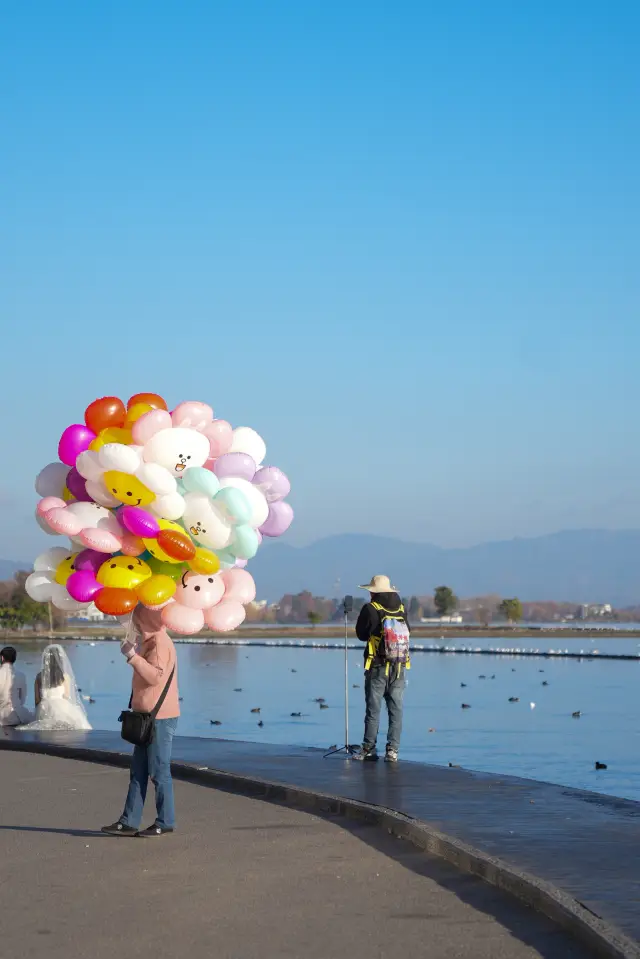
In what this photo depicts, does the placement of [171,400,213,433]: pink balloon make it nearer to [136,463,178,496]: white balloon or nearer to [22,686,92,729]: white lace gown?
[136,463,178,496]: white balloon

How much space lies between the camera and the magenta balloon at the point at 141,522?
12617mm

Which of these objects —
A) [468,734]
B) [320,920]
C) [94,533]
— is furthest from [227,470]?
[468,734]

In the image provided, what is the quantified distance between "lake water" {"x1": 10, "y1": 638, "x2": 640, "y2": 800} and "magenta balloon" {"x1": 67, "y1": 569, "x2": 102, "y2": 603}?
9377 millimetres

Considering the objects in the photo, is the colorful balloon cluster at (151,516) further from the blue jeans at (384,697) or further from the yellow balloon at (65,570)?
the blue jeans at (384,697)

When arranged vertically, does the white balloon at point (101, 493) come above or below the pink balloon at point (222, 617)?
above

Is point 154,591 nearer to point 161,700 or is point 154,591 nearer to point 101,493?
point 101,493

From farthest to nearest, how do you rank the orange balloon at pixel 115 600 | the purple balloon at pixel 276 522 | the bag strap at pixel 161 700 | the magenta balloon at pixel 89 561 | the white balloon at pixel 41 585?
the purple balloon at pixel 276 522
the white balloon at pixel 41 585
the magenta balloon at pixel 89 561
the orange balloon at pixel 115 600
the bag strap at pixel 161 700

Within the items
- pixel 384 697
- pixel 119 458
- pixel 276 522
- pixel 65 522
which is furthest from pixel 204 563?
pixel 384 697

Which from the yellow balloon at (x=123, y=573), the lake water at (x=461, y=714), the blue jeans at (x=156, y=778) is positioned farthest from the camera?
the lake water at (x=461, y=714)

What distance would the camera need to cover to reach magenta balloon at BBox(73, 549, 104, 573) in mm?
13203

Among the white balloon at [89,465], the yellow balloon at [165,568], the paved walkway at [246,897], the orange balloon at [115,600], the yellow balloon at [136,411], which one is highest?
the yellow balloon at [136,411]

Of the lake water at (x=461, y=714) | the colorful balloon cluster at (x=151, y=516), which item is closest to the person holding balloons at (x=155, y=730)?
the colorful balloon cluster at (x=151, y=516)

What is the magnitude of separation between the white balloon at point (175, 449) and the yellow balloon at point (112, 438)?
466mm

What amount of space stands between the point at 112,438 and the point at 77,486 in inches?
24.9
